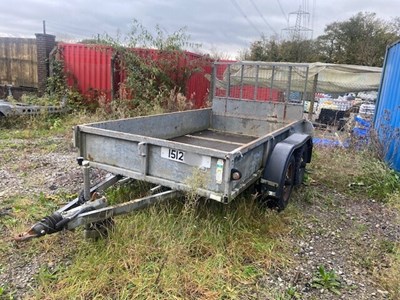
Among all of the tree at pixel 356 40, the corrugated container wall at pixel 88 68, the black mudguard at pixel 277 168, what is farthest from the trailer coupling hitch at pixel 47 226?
the tree at pixel 356 40

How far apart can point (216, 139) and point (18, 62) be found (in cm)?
968

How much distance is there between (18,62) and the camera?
11805mm

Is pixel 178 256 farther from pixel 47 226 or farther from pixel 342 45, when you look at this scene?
pixel 342 45

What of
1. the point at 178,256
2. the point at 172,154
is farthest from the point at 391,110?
the point at 178,256

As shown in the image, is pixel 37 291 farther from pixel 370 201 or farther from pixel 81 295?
pixel 370 201

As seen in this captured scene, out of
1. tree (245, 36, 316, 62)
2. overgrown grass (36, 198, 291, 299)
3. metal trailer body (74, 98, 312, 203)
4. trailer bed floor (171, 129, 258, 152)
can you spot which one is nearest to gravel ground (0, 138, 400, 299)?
overgrown grass (36, 198, 291, 299)

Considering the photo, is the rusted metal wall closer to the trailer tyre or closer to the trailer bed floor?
the trailer bed floor

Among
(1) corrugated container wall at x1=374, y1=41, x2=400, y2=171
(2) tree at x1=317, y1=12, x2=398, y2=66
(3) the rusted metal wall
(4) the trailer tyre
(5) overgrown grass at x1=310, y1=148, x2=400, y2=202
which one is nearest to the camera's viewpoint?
(4) the trailer tyre

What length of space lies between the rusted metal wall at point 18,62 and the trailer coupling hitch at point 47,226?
10.4 meters

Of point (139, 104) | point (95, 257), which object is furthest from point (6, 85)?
point (95, 257)

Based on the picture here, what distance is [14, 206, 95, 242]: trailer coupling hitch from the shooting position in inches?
94.4

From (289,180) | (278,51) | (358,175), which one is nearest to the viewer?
(289,180)

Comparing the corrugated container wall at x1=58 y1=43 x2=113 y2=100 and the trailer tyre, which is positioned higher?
the corrugated container wall at x1=58 y1=43 x2=113 y2=100

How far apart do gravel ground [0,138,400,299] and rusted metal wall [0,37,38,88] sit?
6.84 m
